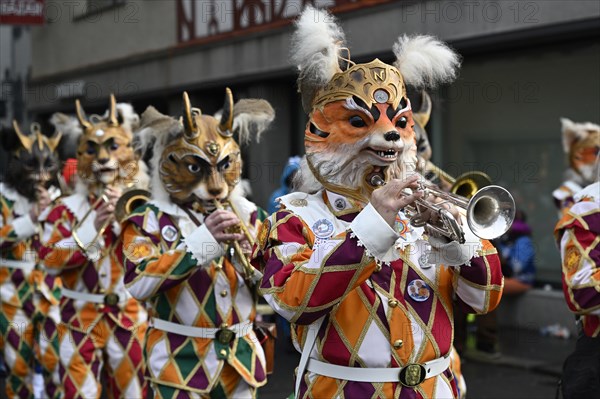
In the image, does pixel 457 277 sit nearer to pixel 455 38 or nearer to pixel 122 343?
pixel 122 343

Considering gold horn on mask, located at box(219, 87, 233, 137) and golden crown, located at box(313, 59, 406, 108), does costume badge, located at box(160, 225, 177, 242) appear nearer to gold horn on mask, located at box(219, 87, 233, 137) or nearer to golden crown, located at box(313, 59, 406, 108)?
gold horn on mask, located at box(219, 87, 233, 137)

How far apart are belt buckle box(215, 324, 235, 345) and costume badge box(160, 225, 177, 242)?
551 millimetres

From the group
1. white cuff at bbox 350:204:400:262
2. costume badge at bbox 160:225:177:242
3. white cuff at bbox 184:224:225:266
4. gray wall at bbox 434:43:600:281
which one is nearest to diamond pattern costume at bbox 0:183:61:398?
costume badge at bbox 160:225:177:242

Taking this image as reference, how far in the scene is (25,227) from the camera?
311 inches

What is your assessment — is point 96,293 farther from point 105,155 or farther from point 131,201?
point 131,201

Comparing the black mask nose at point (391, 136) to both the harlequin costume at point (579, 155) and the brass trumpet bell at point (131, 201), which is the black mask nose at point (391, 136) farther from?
the harlequin costume at point (579, 155)

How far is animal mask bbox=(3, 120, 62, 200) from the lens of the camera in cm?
824

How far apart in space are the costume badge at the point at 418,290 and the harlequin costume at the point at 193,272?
1513 mm

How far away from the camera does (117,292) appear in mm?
6672

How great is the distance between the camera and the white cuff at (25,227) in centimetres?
791

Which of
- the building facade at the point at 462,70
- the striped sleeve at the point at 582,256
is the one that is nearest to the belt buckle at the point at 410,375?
the striped sleeve at the point at 582,256

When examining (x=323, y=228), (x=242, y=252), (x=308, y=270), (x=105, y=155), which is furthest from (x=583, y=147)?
(x=308, y=270)

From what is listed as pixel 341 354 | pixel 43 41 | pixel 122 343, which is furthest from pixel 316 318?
pixel 43 41

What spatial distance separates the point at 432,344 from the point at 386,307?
225 millimetres
